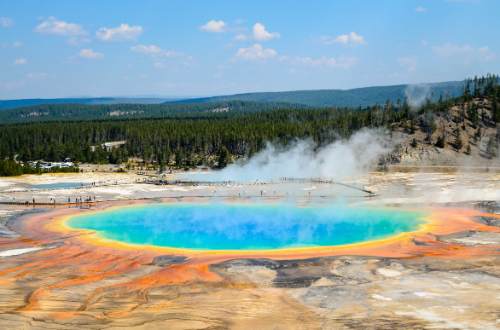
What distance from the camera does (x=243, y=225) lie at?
31.2m

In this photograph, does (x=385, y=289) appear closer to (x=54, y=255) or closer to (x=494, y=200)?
(x=54, y=255)

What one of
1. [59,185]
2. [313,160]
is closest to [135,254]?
[59,185]

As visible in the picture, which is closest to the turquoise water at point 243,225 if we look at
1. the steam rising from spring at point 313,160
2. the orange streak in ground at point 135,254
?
the orange streak in ground at point 135,254

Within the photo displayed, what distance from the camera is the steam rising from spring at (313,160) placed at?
5495 centimetres

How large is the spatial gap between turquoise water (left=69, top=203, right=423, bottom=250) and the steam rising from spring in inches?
619

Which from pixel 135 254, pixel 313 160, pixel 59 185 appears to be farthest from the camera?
pixel 313 160

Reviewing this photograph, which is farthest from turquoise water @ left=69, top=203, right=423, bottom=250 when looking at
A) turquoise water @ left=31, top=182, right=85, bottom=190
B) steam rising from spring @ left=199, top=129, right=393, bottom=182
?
steam rising from spring @ left=199, top=129, right=393, bottom=182

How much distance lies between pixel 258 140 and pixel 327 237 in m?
45.5

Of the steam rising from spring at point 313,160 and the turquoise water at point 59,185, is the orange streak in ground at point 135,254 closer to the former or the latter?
the turquoise water at point 59,185

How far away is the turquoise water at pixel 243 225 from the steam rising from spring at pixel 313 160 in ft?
51.6

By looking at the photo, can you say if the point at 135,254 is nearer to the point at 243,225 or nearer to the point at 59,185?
the point at 243,225

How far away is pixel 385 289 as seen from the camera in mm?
18281

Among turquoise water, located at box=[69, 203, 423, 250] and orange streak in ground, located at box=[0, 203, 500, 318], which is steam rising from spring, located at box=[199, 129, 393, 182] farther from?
orange streak in ground, located at box=[0, 203, 500, 318]

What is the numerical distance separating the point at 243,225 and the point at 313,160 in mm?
31962
